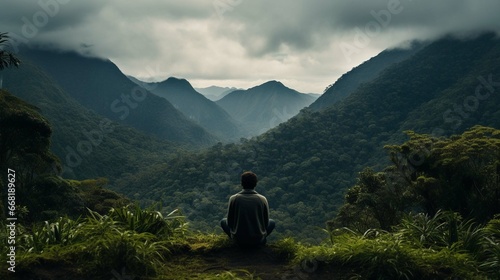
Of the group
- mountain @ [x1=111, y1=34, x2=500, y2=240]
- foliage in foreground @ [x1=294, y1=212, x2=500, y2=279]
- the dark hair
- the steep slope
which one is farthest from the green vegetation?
the steep slope

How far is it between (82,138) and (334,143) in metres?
77.1

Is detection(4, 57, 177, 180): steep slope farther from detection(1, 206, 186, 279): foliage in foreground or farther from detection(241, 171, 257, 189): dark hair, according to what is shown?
detection(241, 171, 257, 189): dark hair

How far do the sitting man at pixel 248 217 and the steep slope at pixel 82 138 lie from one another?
9442 cm

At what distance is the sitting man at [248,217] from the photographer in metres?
5.82

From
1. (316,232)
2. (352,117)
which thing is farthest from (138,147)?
(316,232)

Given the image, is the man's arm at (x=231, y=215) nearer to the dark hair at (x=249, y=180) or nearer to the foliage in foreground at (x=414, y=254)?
the dark hair at (x=249, y=180)

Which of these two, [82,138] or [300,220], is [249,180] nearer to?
[300,220]

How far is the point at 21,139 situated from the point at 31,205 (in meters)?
4.40

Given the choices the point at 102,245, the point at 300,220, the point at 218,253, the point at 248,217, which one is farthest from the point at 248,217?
the point at 300,220

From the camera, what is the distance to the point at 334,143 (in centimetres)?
9962

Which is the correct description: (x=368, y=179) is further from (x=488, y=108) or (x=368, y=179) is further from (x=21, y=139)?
(x=488, y=108)

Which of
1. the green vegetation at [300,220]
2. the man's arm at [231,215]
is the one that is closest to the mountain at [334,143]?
the green vegetation at [300,220]

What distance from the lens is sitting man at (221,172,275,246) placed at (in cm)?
582

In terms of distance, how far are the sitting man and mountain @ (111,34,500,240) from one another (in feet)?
172
